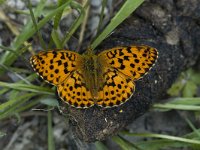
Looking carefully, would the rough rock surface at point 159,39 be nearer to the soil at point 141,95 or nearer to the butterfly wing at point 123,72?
the soil at point 141,95

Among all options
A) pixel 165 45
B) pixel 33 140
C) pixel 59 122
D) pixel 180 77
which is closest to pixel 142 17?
pixel 165 45

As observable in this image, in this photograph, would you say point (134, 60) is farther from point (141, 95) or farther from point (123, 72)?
point (141, 95)

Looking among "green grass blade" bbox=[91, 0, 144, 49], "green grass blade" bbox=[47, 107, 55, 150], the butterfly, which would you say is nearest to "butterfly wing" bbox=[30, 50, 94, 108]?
the butterfly

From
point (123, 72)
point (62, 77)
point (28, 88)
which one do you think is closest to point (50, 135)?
point (28, 88)

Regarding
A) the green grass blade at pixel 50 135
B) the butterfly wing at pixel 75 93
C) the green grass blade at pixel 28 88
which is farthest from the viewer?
the green grass blade at pixel 50 135

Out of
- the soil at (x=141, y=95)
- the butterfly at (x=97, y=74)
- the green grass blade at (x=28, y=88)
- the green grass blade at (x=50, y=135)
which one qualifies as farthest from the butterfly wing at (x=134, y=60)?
the green grass blade at (x=50, y=135)

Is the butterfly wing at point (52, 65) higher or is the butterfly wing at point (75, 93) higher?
the butterfly wing at point (52, 65)

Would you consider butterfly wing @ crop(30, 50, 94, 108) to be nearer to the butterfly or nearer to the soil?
the butterfly
